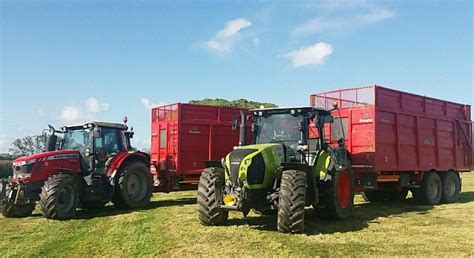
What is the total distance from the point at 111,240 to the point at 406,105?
882cm

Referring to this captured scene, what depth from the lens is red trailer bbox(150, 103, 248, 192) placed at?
45.4 feet

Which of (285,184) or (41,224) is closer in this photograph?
(285,184)

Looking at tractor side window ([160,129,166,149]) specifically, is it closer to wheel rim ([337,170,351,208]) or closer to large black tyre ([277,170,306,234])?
wheel rim ([337,170,351,208])

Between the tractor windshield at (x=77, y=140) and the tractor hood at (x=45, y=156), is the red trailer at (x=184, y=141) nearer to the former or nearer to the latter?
the tractor windshield at (x=77, y=140)

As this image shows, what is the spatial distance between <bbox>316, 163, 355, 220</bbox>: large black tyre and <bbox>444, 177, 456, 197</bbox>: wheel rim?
566cm

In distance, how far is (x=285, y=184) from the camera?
8.07m

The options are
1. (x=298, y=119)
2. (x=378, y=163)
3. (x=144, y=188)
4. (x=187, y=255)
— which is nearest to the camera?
(x=187, y=255)

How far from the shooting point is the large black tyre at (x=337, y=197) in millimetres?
9352

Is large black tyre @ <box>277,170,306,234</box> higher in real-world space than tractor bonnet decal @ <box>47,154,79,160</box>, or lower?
lower

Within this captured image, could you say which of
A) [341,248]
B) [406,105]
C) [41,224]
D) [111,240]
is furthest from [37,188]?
[406,105]

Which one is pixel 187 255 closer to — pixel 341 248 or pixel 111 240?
pixel 111 240

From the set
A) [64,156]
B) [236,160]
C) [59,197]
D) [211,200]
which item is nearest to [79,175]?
[64,156]

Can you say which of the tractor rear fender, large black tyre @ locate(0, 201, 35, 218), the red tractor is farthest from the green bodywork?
large black tyre @ locate(0, 201, 35, 218)

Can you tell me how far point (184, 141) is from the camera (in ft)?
45.8
